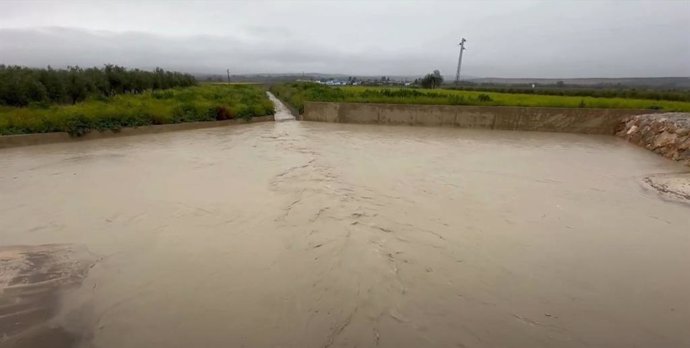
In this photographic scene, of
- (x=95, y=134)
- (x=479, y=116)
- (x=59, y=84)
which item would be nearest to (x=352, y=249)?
(x=95, y=134)

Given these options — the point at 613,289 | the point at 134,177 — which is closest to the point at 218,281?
the point at 613,289

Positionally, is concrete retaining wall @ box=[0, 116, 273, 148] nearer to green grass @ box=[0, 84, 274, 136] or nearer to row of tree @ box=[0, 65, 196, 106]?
green grass @ box=[0, 84, 274, 136]

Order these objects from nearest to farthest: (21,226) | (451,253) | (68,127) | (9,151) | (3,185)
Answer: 1. (451,253)
2. (21,226)
3. (3,185)
4. (9,151)
5. (68,127)

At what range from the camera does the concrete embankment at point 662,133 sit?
1097cm

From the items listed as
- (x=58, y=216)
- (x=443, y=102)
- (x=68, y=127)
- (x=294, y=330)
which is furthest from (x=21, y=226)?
(x=443, y=102)

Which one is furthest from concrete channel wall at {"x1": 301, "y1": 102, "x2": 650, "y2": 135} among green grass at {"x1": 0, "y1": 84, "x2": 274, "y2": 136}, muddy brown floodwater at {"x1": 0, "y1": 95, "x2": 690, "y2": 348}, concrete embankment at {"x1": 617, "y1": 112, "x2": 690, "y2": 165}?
muddy brown floodwater at {"x1": 0, "y1": 95, "x2": 690, "y2": 348}

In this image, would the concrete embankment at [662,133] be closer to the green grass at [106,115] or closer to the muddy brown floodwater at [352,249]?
the muddy brown floodwater at [352,249]

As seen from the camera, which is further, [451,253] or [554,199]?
[554,199]

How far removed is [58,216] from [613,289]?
23.6 ft

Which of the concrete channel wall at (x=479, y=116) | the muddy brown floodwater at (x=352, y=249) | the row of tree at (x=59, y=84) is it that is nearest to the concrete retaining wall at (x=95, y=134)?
the muddy brown floodwater at (x=352, y=249)

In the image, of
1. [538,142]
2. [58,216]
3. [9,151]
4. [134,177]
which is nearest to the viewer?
[58,216]

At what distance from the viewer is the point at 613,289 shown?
395 centimetres

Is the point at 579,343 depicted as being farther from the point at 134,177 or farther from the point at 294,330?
the point at 134,177

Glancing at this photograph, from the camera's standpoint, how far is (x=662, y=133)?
1216cm
